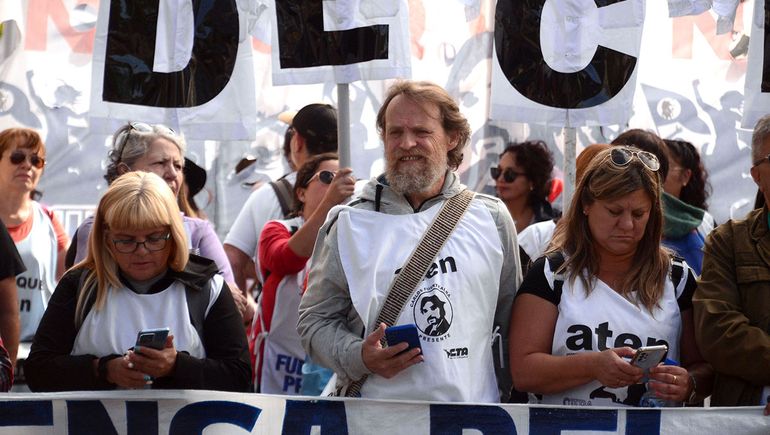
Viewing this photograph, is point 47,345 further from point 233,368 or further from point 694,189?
point 694,189

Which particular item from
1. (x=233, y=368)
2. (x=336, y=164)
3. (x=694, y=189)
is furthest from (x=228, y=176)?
(x=233, y=368)

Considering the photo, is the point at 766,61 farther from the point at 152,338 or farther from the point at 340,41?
the point at 152,338

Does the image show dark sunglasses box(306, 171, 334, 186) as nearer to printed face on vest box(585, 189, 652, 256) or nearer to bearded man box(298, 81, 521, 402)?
bearded man box(298, 81, 521, 402)

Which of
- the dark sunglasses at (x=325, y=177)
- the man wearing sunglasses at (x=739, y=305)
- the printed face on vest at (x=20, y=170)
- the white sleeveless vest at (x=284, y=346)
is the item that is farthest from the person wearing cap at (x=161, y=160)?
the man wearing sunglasses at (x=739, y=305)

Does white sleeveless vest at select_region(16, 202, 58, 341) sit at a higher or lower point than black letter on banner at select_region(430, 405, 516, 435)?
higher

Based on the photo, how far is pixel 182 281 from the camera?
13.2 ft

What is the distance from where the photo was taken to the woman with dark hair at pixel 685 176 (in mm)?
5621

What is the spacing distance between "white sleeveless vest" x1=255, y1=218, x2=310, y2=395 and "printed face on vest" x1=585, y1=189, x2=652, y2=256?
1.77 meters

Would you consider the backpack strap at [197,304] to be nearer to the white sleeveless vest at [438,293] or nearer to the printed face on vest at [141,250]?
the printed face on vest at [141,250]

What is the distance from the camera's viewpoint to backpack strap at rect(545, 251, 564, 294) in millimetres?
3957

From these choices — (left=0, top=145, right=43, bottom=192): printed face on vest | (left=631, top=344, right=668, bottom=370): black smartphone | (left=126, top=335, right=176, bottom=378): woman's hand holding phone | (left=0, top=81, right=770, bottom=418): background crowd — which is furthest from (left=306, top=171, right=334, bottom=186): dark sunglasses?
(left=631, top=344, right=668, bottom=370): black smartphone

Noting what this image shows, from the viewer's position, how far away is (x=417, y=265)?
389 cm

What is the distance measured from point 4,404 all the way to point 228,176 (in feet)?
11.7

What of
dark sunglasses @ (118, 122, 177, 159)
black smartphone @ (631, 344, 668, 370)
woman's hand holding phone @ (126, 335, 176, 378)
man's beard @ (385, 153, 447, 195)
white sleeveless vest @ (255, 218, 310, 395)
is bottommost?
white sleeveless vest @ (255, 218, 310, 395)
